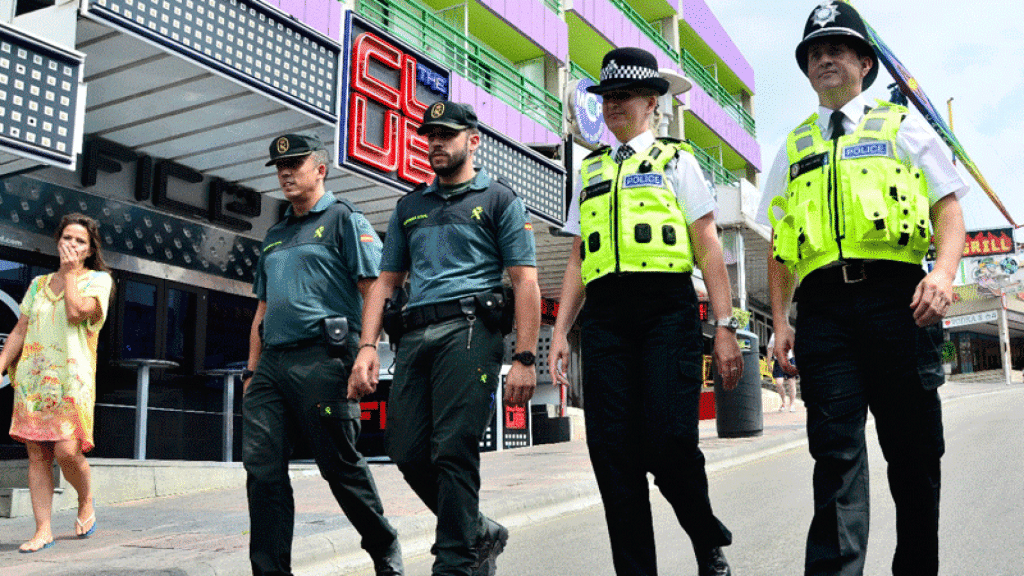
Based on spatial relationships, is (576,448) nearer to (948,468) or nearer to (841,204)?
(948,468)

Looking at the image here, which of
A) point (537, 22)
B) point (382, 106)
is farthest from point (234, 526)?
A: point (537, 22)

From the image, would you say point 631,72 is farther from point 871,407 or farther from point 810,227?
point 871,407

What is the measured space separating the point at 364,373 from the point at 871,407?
1917mm

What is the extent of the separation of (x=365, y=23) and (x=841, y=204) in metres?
7.65

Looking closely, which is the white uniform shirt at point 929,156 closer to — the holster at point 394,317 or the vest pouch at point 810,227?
the vest pouch at point 810,227

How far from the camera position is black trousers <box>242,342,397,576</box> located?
12.5 ft

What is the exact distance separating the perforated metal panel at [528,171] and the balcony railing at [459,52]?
242 cm

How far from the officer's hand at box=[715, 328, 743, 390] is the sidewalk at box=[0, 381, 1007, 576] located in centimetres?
251

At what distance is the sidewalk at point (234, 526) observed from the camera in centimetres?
483

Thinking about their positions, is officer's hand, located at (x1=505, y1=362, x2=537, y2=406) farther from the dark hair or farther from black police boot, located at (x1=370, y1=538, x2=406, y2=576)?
the dark hair

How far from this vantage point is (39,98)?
6.97m

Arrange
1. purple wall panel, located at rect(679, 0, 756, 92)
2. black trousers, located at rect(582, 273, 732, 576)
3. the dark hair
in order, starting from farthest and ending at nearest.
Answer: purple wall panel, located at rect(679, 0, 756, 92)
the dark hair
black trousers, located at rect(582, 273, 732, 576)

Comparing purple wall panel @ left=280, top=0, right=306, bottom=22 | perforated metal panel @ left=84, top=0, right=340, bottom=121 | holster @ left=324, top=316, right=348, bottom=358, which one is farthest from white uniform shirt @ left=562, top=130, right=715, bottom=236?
purple wall panel @ left=280, top=0, right=306, bottom=22

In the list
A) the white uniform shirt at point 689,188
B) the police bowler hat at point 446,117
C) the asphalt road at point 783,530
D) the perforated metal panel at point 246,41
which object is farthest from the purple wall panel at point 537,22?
the white uniform shirt at point 689,188
